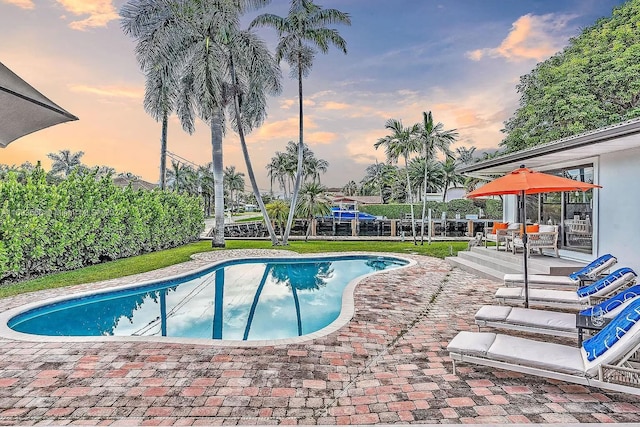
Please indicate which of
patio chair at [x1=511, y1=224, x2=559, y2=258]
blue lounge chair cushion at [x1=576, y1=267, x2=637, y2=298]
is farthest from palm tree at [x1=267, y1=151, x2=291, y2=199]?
blue lounge chair cushion at [x1=576, y1=267, x2=637, y2=298]

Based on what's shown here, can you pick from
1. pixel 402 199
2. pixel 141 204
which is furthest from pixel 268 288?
pixel 402 199

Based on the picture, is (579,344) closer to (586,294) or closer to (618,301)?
(618,301)

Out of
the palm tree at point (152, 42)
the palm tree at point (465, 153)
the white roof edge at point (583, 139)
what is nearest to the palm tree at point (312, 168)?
the palm tree at point (465, 153)

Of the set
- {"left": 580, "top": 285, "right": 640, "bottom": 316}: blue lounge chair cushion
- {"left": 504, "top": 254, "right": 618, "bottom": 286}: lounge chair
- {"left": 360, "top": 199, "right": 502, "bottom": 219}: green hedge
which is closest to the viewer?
{"left": 580, "top": 285, "right": 640, "bottom": 316}: blue lounge chair cushion

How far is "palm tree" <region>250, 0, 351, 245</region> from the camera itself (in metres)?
17.0

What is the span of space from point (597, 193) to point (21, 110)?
11.1m

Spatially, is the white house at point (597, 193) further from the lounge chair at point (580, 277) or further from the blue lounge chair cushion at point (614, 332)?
the blue lounge chair cushion at point (614, 332)

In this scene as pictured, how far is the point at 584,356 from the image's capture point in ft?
12.0

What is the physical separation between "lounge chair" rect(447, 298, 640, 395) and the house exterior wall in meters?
5.28

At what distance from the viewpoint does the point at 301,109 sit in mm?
18562

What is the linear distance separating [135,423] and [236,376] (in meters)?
1.13

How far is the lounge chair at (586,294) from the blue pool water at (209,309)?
12.0 ft

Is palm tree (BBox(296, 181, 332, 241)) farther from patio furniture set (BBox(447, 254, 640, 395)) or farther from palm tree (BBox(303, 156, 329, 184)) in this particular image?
palm tree (BBox(303, 156, 329, 184))

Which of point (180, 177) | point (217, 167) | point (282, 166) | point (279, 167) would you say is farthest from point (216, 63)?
point (180, 177)
